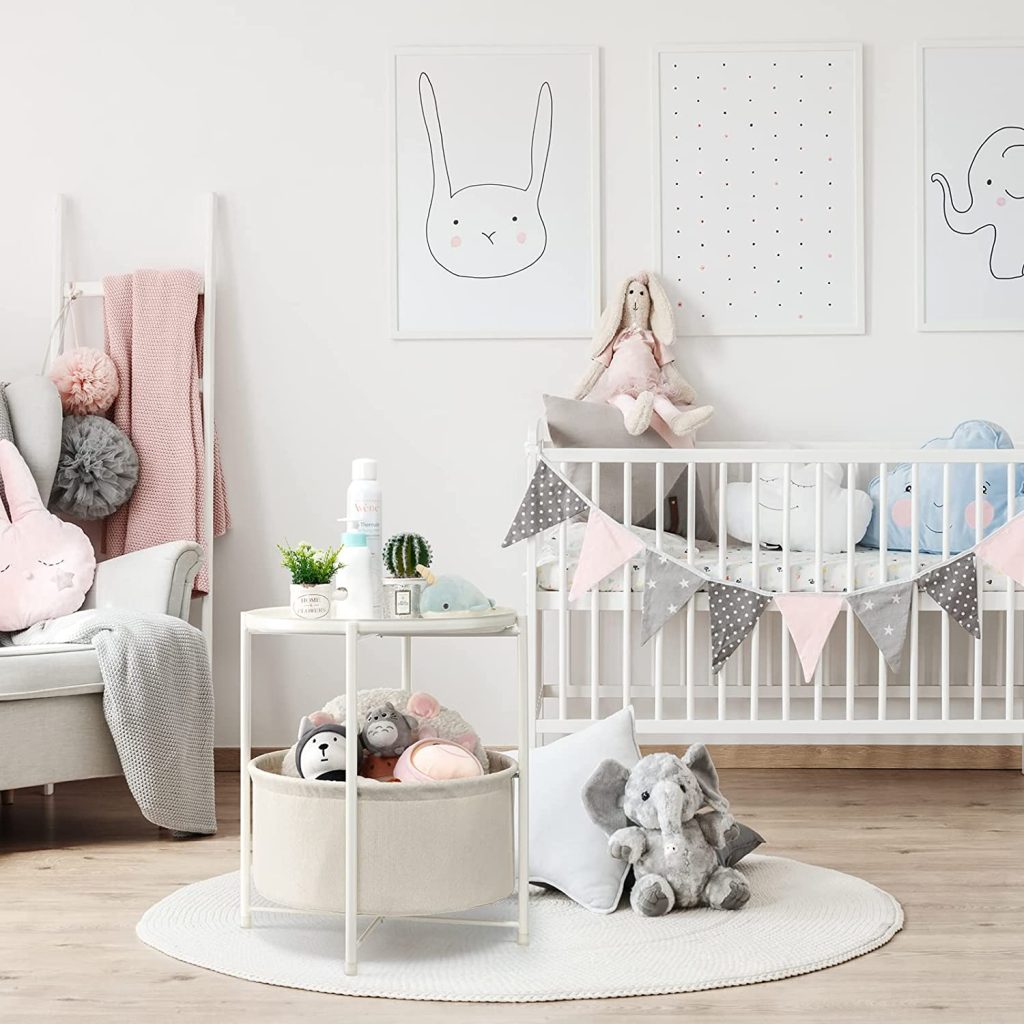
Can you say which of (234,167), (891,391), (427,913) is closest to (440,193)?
(234,167)

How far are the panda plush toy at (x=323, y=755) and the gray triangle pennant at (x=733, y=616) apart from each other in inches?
37.8

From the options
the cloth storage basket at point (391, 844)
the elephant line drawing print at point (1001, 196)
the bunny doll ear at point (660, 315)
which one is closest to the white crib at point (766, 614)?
the bunny doll ear at point (660, 315)

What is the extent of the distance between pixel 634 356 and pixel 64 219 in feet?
4.41

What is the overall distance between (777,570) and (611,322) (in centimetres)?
73

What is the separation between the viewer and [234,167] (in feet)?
9.88

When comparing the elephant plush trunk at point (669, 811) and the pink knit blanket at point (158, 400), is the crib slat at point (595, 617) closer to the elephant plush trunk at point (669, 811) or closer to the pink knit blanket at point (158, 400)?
the elephant plush trunk at point (669, 811)

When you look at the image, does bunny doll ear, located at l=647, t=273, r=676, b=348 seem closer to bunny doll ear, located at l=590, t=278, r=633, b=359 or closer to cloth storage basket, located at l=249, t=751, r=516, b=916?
bunny doll ear, located at l=590, t=278, r=633, b=359

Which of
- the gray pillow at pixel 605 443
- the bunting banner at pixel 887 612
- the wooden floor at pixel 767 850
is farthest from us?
the gray pillow at pixel 605 443

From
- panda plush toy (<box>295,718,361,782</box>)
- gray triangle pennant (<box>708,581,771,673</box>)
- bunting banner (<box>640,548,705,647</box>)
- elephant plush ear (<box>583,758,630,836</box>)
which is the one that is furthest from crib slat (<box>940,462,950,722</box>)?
panda plush toy (<box>295,718,361,782</box>)

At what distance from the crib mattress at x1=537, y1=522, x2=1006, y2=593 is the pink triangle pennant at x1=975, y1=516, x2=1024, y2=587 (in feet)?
0.17

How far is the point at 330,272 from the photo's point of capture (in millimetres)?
3012

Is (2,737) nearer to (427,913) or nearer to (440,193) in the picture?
(427,913)

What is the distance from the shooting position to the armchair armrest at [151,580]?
98.7 inches

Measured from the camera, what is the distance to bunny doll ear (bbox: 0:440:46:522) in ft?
8.63
